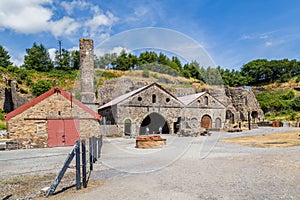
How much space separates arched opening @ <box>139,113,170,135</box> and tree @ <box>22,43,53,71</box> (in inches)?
1785

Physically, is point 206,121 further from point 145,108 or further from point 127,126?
point 127,126

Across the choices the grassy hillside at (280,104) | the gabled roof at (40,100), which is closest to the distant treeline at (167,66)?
the gabled roof at (40,100)

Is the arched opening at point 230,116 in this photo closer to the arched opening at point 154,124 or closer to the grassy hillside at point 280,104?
the grassy hillside at point 280,104

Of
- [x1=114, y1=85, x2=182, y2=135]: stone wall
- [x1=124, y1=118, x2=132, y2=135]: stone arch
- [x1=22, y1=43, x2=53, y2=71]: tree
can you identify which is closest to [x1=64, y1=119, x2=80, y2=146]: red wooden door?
[x1=114, y1=85, x2=182, y2=135]: stone wall

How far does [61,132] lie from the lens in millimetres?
18000

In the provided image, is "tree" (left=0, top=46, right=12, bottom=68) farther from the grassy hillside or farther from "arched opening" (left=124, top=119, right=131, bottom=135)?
the grassy hillside

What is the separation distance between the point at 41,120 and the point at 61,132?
174cm

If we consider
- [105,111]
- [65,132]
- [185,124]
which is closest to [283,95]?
[185,124]

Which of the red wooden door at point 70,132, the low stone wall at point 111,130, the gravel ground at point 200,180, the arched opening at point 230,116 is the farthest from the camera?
the arched opening at point 230,116

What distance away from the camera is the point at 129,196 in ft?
16.8

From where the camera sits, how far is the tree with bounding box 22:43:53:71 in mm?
63938

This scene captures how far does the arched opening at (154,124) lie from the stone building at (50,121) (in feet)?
33.1

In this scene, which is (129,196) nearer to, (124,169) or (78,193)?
(78,193)

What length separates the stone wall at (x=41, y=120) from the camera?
16547 millimetres
